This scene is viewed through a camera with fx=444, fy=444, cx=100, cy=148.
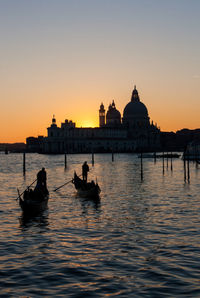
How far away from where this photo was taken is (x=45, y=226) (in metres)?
20.8

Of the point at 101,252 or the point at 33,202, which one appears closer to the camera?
the point at 101,252

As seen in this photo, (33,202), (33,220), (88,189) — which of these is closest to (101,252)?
(33,220)

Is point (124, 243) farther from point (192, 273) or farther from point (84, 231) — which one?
point (192, 273)

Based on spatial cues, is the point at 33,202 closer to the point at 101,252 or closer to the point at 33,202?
the point at 33,202

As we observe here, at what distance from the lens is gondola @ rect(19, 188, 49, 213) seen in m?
23.9

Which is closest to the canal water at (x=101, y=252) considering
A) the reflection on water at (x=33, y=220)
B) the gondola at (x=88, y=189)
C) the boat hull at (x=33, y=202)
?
the reflection on water at (x=33, y=220)

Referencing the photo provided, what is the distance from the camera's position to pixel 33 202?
79.4ft

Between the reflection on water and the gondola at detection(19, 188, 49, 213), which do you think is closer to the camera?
the reflection on water

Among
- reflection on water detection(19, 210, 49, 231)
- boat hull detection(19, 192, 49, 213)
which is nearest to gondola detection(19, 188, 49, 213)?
boat hull detection(19, 192, 49, 213)

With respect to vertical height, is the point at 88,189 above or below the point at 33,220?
above

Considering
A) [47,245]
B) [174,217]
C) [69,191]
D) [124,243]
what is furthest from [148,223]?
[69,191]

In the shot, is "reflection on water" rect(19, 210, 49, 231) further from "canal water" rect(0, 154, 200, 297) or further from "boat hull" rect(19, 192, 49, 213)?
"boat hull" rect(19, 192, 49, 213)

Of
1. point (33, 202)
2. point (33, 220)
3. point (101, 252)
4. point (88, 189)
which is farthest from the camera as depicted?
point (88, 189)

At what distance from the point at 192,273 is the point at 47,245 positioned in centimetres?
599
